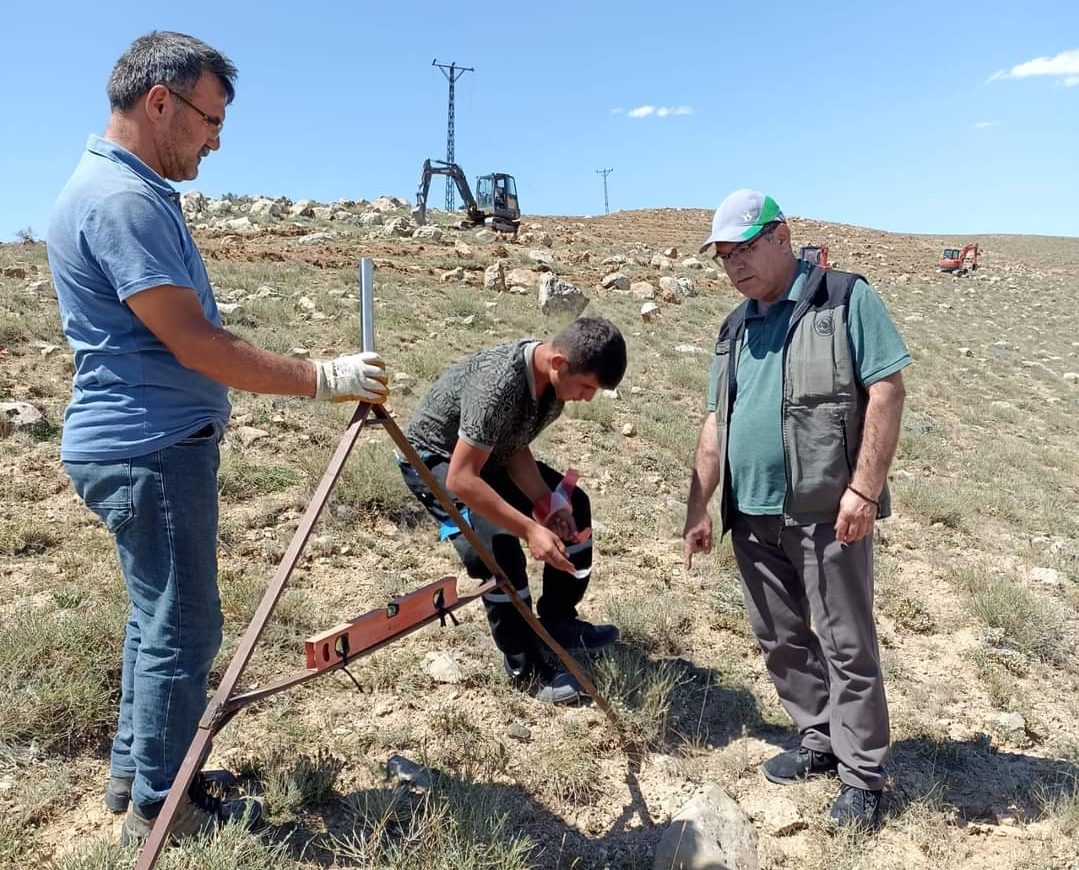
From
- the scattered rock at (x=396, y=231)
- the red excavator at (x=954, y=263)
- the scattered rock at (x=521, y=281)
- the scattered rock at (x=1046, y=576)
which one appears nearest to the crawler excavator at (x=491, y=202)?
the scattered rock at (x=396, y=231)

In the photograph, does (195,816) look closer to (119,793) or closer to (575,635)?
(119,793)

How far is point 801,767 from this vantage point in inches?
108

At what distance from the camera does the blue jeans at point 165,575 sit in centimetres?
190

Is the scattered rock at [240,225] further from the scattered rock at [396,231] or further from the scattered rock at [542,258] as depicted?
the scattered rock at [542,258]

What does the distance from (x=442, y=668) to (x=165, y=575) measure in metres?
1.54

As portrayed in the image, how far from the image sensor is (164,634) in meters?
1.99

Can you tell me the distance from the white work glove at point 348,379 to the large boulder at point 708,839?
157cm

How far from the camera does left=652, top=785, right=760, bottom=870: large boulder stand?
7.36ft

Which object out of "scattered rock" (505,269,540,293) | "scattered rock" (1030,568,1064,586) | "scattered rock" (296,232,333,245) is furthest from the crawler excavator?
"scattered rock" (1030,568,1064,586)

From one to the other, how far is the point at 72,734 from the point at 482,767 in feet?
4.62

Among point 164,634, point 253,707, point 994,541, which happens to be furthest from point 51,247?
point 994,541

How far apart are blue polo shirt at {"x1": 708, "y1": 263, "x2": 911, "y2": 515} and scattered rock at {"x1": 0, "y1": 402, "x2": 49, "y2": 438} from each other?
15.3ft

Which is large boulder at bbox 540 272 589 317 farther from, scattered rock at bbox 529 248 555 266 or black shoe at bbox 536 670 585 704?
black shoe at bbox 536 670 585 704

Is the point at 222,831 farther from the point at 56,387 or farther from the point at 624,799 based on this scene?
the point at 56,387
